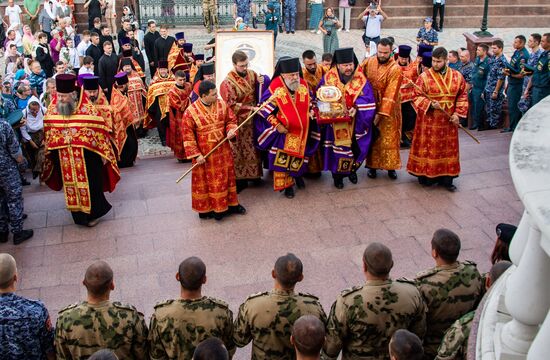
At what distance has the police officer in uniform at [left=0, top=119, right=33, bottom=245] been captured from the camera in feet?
24.8

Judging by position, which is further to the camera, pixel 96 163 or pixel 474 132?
pixel 474 132

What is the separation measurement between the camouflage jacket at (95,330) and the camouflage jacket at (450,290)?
2030 millimetres

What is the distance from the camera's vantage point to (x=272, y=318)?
4602 mm

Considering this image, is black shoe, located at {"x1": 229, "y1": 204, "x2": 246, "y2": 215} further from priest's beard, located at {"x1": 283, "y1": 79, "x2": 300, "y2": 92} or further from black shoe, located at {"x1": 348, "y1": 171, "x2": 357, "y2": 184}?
black shoe, located at {"x1": 348, "y1": 171, "x2": 357, "y2": 184}

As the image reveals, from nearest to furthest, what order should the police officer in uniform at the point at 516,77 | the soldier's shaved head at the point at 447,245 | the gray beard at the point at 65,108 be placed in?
1. the soldier's shaved head at the point at 447,245
2. the gray beard at the point at 65,108
3. the police officer in uniform at the point at 516,77

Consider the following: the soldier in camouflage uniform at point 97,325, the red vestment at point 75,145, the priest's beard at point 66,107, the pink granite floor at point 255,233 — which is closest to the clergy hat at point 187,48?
the pink granite floor at point 255,233

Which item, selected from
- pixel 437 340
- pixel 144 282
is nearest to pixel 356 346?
pixel 437 340

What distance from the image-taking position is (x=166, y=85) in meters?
12.1

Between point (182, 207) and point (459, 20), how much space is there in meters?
16.0

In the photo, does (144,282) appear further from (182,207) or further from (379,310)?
(379,310)

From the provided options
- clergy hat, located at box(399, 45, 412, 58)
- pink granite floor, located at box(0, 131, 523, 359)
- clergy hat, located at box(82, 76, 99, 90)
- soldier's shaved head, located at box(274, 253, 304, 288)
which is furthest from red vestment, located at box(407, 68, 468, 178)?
soldier's shaved head, located at box(274, 253, 304, 288)

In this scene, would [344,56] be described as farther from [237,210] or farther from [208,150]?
[237,210]

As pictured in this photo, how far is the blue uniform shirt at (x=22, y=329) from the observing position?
462 cm

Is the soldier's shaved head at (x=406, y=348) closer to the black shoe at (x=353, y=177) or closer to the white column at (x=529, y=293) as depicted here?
the white column at (x=529, y=293)
